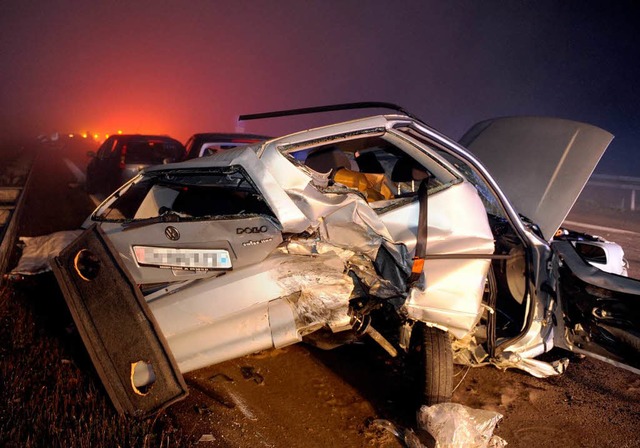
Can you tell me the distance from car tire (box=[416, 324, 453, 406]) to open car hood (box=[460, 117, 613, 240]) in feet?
4.77

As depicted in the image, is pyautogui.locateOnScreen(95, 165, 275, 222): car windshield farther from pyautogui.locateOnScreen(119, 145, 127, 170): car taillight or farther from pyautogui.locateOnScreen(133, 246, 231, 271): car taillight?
pyautogui.locateOnScreen(119, 145, 127, 170): car taillight

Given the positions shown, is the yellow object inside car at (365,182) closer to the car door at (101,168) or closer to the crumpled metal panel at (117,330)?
the crumpled metal panel at (117,330)

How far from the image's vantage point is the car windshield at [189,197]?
2738 mm

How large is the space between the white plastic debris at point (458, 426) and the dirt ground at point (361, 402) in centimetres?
10

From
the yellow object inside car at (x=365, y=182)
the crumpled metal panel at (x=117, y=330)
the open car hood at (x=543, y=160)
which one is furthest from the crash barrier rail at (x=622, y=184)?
the crumpled metal panel at (x=117, y=330)

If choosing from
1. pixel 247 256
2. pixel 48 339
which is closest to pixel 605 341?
pixel 247 256

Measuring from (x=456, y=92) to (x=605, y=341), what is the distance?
3085 cm

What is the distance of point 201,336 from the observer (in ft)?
8.41

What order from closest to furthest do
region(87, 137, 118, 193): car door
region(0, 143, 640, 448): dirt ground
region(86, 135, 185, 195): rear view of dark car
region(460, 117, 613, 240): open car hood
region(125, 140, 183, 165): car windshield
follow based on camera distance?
region(0, 143, 640, 448): dirt ground < region(460, 117, 613, 240): open car hood < region(86, 135, 185, 195): rear view of dark car < region(125, 140, 183, 165): car windshield < region(87, 137, 118, 193): car door

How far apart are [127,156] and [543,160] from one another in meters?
8.21

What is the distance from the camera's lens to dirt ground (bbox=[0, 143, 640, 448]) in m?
2.78

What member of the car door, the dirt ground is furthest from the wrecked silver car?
the car door

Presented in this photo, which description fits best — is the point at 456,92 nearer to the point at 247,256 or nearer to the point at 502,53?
the point at 502,53

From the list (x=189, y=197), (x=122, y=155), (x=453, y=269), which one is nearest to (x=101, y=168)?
(x=122, y=155)
